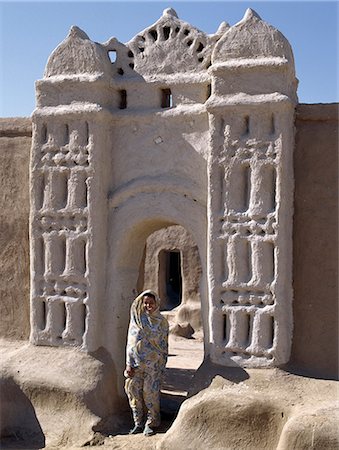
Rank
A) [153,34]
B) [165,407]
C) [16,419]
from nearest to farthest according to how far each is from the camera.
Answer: [16,419] < [153,34] < [165,407]

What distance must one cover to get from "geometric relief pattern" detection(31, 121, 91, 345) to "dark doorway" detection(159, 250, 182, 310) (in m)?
8.69

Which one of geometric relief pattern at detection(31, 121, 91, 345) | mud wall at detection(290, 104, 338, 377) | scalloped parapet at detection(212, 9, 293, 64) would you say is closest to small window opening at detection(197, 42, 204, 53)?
scalloped parapet at detection(212, 9, 293, 64)

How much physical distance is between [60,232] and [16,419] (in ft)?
7.49

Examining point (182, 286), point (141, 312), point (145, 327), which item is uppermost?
point (141, 312)

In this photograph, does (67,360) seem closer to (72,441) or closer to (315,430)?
(72,441)

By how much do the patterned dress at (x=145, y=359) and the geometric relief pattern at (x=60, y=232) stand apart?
2.56ft

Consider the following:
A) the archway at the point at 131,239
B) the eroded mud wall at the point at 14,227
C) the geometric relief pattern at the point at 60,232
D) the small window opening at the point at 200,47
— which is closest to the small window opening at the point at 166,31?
the small window opening at the point at 200,47

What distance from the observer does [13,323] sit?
8.74 meters

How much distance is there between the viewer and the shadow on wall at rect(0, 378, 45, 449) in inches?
314

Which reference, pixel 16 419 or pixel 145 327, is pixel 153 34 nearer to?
pixel 145 327

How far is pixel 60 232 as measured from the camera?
8258 mm

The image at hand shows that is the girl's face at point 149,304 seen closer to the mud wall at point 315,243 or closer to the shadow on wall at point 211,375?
the shadow on wall at point 211,375

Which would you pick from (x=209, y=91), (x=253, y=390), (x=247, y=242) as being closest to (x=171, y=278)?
(x=209, y=91)

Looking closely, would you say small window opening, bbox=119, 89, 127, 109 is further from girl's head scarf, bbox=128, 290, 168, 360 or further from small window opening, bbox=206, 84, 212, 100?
girl's head scarf, bbox=128, 290, 168, 360
